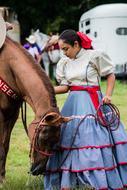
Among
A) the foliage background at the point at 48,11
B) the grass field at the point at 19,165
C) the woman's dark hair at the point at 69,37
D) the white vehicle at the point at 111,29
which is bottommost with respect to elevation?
the foliage background at the point at 48,11

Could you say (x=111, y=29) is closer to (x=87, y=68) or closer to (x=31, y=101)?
(x=87, y=68)

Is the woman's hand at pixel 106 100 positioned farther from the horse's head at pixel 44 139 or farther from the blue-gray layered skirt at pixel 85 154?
the horse's head at pixel 44 139

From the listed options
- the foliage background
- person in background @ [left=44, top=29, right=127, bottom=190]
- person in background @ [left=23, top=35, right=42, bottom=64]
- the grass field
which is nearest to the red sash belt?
person in background @ [left=44, top=29, right=127, bottom=190]

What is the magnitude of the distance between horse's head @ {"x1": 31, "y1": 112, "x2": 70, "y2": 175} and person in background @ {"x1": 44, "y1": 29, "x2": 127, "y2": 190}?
0.34 metres

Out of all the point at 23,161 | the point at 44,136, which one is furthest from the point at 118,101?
the point at 44,136

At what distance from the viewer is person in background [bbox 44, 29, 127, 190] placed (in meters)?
5.56

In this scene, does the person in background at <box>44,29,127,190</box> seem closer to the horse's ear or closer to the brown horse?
the brown horse

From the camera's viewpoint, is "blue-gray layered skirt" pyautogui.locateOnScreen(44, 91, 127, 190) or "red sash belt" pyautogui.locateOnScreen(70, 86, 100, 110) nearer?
"blue-gray layered skirt" pyautogui.locateOnScreen(44, 91, 127, 190)

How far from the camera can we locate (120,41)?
68.2 feet

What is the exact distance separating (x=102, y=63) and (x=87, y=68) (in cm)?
17

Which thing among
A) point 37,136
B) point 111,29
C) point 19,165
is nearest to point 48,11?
point 111,29

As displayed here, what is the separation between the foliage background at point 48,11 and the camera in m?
25.8

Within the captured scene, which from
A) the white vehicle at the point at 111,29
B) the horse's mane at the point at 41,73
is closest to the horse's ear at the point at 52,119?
the horse's mane at the point at 41,73

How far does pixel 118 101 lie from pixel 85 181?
8342 mm
